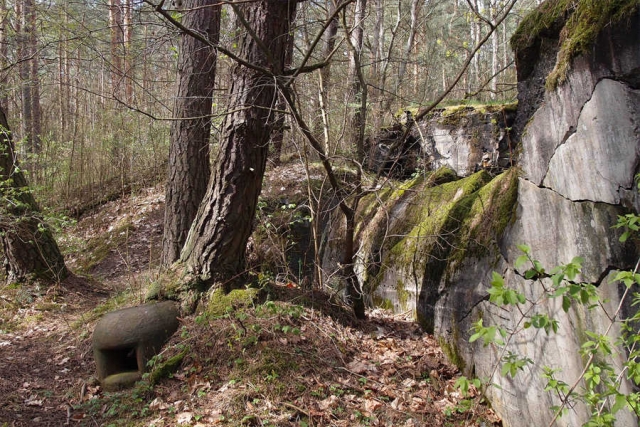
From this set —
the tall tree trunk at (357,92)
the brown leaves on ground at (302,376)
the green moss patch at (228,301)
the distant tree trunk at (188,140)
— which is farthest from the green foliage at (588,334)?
the distant tree trunk at (188,140)

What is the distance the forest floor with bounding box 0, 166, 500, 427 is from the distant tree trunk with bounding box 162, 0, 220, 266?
4.01ft

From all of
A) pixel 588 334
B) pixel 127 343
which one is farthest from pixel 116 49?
pixel 588 334

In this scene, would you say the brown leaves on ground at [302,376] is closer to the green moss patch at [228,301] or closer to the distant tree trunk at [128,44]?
the green moss patch at [228,301]

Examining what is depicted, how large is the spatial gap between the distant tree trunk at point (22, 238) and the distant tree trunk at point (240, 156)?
11.6 feet

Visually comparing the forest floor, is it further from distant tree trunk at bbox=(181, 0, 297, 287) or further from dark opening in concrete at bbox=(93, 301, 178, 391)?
distant tree trunk at bbox=(181, 0, 297, 287)

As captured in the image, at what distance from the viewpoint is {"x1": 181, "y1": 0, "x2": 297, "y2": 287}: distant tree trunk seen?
15.9 feet

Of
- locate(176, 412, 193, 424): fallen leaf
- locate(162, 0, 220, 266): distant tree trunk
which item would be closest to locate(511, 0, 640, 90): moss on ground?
locate(176, 412, 193, 424): fallen leaf

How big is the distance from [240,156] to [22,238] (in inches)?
182

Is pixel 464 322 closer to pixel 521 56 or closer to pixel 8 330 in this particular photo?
pixel 521 56

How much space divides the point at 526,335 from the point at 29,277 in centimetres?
710

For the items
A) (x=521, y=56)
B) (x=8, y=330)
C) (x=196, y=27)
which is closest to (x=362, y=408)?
(x=521, y=56)

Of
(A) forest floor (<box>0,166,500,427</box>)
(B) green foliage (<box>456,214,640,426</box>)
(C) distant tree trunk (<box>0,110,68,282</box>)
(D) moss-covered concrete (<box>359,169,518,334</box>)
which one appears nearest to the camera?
Answer: (B) green foliage (<box>456,214,640,426</box>)

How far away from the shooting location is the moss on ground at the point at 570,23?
3033 mm

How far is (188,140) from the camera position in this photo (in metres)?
6.70
